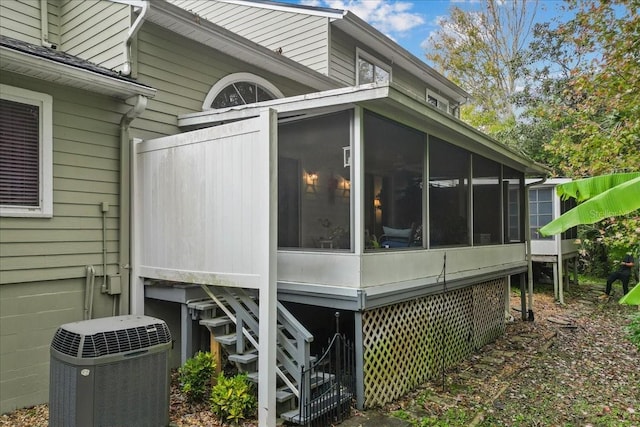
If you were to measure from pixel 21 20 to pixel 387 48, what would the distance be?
25.5 feet

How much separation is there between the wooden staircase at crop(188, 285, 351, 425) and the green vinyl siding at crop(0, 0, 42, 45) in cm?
484

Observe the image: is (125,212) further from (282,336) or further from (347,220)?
(347,220)

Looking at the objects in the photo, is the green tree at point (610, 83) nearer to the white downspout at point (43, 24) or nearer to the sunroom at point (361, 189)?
the sunroom at point (361, 189)

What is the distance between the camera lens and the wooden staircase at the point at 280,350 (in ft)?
14.2

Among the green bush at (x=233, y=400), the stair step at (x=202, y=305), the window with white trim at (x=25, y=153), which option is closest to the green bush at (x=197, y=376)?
the green bush at (x=233, y=400)

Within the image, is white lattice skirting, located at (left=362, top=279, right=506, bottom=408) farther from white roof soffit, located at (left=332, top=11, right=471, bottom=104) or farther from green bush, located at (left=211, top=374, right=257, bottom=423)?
white roof soffit, located at (left=332, top=11, right=471, bottom=104)

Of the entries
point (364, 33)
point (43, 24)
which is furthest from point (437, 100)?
point (43, 24)

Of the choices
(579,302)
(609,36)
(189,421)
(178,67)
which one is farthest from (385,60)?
(189,421)

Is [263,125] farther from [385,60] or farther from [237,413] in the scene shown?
[385,60]

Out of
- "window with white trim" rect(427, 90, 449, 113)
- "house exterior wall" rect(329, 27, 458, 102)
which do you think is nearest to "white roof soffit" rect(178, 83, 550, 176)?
"house exterior wall" rect(329, 27, 458, 102)

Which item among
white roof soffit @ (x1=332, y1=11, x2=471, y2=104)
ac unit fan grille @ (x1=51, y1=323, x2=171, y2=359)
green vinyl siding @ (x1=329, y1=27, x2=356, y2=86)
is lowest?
ac unit fan grille @ (x1=51, y1=323, x2=171, y2=359)

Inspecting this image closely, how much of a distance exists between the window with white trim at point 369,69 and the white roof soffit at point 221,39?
2632 mm

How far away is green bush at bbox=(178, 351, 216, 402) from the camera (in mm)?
4688

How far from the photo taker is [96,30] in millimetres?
6316
